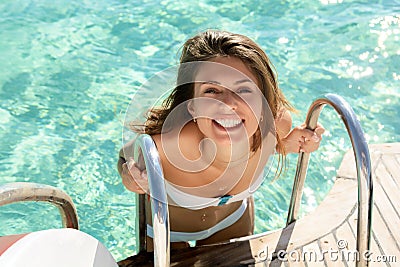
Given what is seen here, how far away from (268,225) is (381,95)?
1890 millimetres

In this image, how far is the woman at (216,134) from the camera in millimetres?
2604

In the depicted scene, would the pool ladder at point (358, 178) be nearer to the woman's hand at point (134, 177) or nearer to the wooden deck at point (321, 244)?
the woman's hand at point (134, 177)

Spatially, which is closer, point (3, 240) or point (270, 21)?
point (3, 240)

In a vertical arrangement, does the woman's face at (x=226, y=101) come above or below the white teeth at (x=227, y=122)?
above

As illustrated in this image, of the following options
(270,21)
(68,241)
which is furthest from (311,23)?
(68,241)

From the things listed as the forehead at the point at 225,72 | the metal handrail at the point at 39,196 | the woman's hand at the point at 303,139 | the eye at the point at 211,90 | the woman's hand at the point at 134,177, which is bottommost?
the metal handrail at the point at 39,196

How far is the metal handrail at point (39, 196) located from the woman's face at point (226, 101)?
2.20ft

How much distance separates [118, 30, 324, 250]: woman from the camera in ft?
8.54

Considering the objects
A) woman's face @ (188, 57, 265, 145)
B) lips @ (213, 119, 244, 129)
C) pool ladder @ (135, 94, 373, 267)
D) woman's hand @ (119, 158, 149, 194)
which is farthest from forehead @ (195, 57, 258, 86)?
woman's hand @ (119, 158, 149, 194)

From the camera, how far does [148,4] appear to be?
6.54 meters

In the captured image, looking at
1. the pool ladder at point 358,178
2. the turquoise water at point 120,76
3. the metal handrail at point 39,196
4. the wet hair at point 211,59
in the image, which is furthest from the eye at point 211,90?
the turquoise water at point 120,76

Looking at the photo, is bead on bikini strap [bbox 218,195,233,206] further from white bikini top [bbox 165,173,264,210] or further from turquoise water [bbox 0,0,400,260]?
turquoise water [bbox 0,0,400,260]

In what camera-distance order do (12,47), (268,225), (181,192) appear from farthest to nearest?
(12,47) → (268,225) → (181,192)

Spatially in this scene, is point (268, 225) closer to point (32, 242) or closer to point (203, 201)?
point (203, 201)
